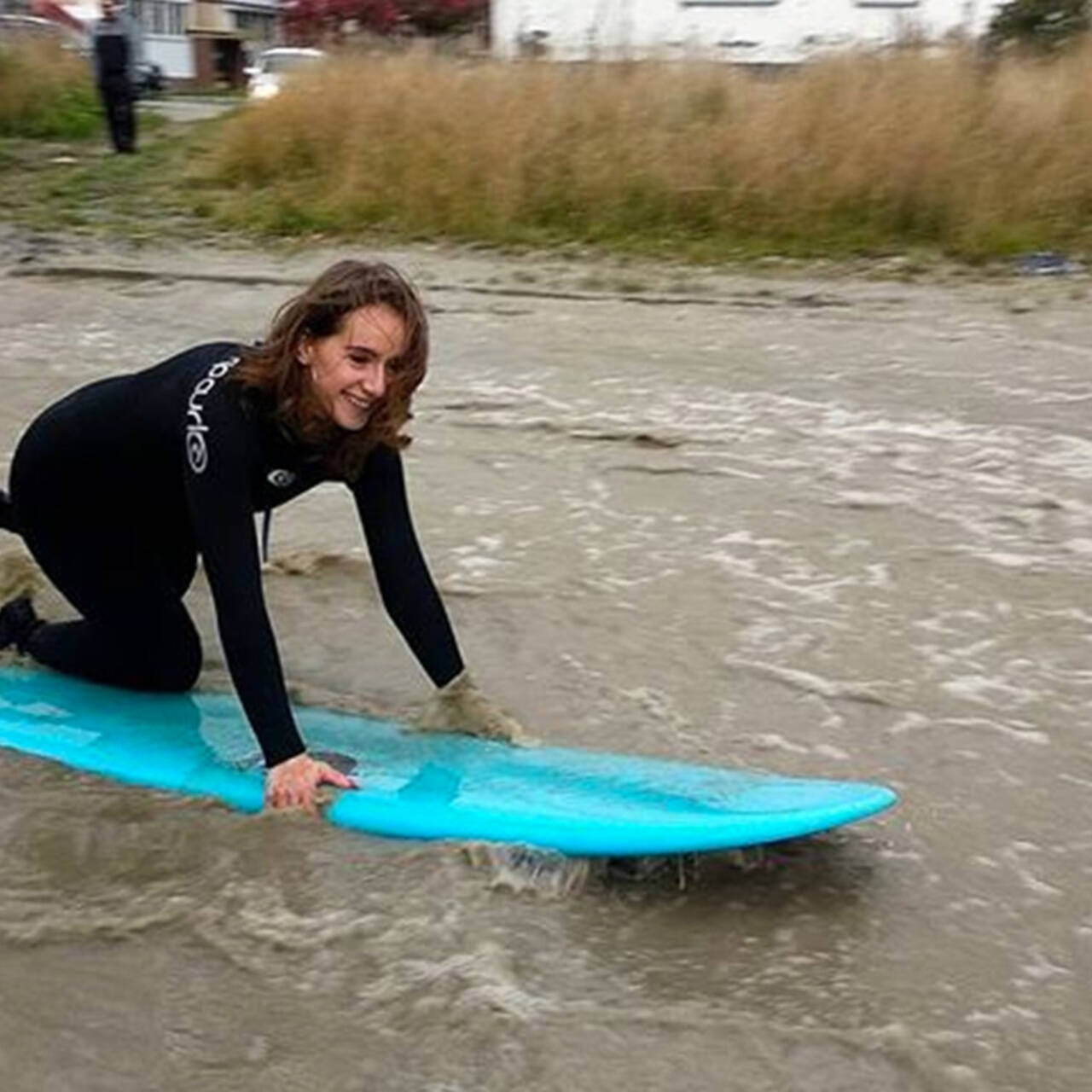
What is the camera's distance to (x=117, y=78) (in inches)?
650

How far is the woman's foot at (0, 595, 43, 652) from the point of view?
4.38 m

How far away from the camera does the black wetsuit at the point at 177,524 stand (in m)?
3.37

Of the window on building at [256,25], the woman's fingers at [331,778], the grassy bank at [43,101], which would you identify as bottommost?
the window on building at [256,25]

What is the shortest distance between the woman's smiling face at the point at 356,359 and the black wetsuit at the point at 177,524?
0.52 ft

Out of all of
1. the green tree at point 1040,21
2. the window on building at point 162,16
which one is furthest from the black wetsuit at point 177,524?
the window on building at point 162,16

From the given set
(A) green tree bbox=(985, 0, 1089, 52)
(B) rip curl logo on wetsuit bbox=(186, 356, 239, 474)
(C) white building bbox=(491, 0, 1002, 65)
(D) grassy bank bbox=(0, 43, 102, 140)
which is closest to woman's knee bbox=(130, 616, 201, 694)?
(B) rip curl logo on wetsuit bbox=(186, 356, 239, 474)

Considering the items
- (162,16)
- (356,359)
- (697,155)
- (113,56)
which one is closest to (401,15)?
(162,16)

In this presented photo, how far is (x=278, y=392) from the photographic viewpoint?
11.0 feet

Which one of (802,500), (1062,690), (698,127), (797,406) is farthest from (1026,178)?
(1062,690)

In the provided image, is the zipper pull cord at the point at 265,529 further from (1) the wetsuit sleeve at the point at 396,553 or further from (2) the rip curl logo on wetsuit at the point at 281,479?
(1) the wetsuit sleeve at the point at 396,553

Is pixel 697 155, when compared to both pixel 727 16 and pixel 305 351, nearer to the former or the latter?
pixel 305 351

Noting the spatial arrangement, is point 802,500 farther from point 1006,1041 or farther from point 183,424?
point 1006,1041

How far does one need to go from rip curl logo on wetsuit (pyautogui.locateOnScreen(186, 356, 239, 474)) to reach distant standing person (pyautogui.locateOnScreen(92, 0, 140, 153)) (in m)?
13.8

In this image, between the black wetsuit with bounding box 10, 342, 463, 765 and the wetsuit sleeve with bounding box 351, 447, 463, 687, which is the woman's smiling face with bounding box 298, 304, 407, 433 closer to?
the black wetsuit with bounding box 10, 342, 463, 765
